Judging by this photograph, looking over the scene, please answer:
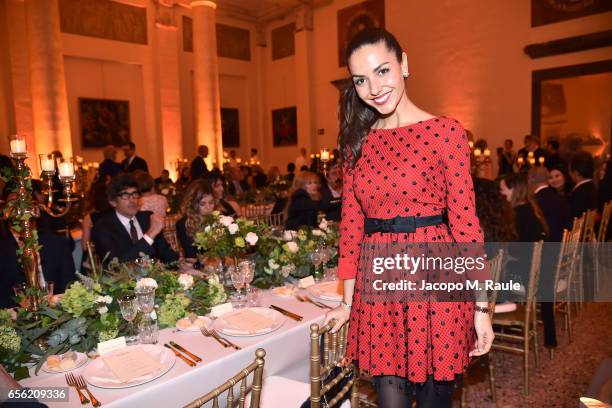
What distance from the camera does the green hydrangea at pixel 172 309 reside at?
6.96 ft

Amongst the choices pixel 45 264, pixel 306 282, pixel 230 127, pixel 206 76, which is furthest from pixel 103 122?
pixel 306 282

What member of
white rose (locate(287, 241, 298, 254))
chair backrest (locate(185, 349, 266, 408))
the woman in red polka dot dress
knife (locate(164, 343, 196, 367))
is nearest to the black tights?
the woman in red polka dot dress

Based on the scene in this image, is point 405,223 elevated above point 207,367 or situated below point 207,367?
above

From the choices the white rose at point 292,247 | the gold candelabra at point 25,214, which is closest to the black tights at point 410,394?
the white rose at point 292,247

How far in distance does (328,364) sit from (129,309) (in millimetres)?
926

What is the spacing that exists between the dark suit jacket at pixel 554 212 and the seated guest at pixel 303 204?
222cm

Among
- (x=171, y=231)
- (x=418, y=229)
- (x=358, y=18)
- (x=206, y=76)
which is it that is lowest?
(x=171, y=231)

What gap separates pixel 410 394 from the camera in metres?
1.55

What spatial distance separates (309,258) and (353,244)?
133 cm

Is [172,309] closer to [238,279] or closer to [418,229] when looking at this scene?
[238,279]

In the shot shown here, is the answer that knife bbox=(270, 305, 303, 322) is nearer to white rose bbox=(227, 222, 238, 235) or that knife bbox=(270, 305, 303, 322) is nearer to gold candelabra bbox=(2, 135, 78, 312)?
white rose bbox=(227, 222, 238, 235)

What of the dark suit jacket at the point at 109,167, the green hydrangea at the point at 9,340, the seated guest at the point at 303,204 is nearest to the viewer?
the green hydrangea at the point at 9,340

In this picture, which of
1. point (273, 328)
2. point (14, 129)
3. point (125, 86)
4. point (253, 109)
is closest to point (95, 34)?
point (125, 86)

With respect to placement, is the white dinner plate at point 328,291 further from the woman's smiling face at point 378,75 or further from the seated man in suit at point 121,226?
the seated man in suit at point 121,226
